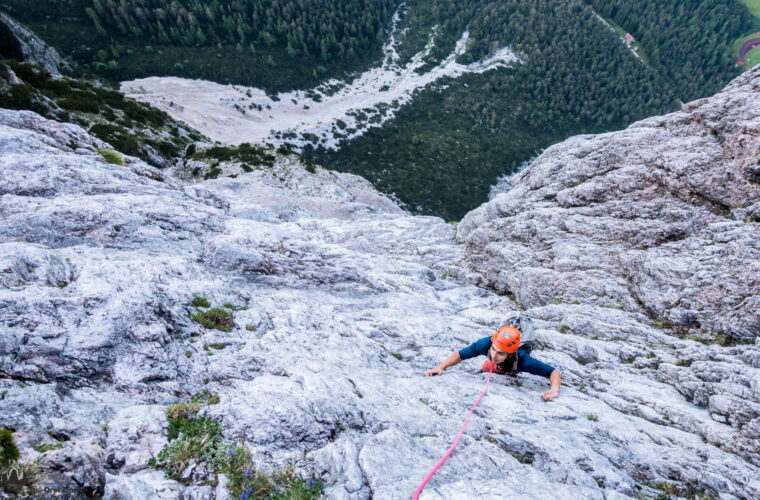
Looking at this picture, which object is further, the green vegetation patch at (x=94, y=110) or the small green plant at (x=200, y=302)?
the green vegetation patch at (x=94, y=110)

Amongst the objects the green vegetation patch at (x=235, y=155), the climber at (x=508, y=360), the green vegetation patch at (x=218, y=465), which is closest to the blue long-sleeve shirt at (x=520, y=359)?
the climber at (x=508, y=360)

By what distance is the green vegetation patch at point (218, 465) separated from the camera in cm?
576

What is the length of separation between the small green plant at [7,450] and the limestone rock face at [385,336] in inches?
14.0

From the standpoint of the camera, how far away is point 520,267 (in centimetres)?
2264

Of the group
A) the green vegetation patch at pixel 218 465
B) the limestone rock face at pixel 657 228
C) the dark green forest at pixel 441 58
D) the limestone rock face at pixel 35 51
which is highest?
the dark green forest at pixel 441 58

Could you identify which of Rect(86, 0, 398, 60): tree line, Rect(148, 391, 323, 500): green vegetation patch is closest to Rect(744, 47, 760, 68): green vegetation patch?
Rect(86, 0, 398, 60): tree line

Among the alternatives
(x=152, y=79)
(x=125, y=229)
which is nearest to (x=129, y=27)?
(x=152, y=79)

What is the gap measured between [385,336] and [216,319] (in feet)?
24.9

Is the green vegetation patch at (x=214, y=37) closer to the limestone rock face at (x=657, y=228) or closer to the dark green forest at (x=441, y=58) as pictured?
the dark green forest at (x=441, y=58)

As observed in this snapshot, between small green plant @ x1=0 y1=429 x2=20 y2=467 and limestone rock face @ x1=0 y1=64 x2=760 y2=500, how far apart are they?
36cm

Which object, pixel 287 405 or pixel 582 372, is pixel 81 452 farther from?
pixel 582 372

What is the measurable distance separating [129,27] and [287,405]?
13699 centimetres

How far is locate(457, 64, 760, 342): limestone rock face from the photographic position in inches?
574

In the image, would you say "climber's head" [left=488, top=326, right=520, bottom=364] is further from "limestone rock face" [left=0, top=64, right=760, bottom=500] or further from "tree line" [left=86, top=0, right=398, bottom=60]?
"tree line" [left=86, top=0, right=398, bottom=60]
